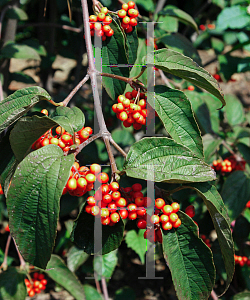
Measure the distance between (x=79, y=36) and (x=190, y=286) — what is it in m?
2.06

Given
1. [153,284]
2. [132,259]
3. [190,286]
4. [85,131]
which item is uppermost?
[85,131]

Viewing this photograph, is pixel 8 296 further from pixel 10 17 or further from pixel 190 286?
pixel 10 17

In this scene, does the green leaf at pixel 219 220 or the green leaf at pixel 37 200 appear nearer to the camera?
the green leaf at pixel 37 200

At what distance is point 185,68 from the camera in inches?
34.5

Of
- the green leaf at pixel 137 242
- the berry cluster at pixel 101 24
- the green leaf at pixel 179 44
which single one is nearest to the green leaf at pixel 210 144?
the green leaf at pixel 179 44

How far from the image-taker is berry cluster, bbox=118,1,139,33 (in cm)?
117

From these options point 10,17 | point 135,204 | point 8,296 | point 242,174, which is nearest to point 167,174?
point 135,204

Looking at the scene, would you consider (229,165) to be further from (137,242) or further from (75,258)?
(75,258)

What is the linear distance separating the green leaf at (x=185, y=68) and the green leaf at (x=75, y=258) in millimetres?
1369

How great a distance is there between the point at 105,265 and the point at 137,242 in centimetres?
25

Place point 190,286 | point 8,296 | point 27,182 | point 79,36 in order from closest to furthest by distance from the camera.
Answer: point 27,182 < point 190,286 < point 8,296 < point 79,36

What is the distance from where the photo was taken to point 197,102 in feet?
5.79

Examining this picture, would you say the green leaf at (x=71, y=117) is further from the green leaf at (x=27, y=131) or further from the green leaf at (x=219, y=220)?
the green leaf at (x=219, y=220)

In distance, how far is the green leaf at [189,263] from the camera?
89 centimetres
